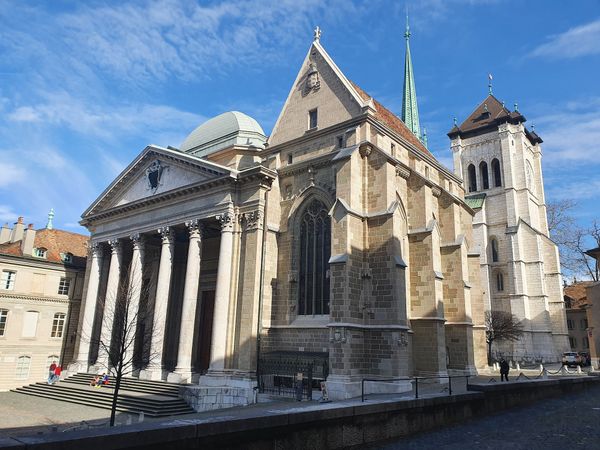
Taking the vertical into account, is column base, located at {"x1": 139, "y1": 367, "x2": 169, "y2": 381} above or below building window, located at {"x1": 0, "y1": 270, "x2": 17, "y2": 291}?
below

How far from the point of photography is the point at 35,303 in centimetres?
3459

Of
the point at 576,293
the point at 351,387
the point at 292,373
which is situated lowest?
the point at 351,387

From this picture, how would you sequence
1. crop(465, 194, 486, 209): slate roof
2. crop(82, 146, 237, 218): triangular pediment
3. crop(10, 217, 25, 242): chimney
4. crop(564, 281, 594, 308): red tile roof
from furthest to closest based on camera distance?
crop(564, 281, 594, 308): red tile roof
crop(465, 194, 486, 209): slate roof
crop(10, 217, 25, 242): chimney
crop(82, 146, 237, 218): triangular pediment

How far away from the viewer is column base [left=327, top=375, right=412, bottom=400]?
59.7ft

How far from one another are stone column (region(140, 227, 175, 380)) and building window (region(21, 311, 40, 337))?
14.6m

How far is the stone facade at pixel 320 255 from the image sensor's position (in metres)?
19.8

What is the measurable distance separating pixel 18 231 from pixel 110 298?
15.2m

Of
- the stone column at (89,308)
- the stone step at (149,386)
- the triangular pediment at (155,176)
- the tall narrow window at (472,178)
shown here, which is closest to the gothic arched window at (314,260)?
the triangular pediment at (155,176)

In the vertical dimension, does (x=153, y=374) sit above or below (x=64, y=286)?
below

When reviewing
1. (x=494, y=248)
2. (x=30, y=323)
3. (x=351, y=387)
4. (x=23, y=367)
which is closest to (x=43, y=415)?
(x=351, y=387)

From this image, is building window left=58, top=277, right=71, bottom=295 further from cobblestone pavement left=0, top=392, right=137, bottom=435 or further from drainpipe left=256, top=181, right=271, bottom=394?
drainpipe left=256, top=181, right=271, bottom=394

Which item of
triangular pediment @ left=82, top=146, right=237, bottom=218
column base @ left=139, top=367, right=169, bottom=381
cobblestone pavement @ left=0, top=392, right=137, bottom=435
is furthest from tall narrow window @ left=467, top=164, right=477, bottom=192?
cobblestone pavement @ left=0, top=392, right=137, bottom=435

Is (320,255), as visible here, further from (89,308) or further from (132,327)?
(89,308)

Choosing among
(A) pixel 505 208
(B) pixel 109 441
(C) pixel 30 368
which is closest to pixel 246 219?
(B) pixel 109 441
